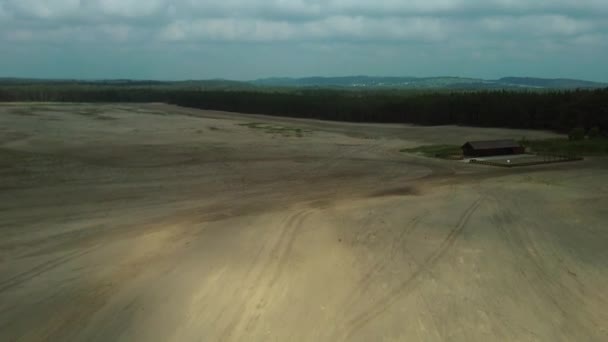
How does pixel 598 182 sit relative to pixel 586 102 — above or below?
below

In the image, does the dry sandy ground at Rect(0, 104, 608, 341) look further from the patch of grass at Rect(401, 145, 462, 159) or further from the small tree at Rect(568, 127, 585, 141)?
the small tree at Rect(568, 127, 585, 141)

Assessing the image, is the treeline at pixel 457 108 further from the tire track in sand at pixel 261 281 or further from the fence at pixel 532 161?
the tire track in sand at pixel 261 281

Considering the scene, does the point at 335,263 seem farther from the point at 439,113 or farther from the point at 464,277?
the point at 439,113

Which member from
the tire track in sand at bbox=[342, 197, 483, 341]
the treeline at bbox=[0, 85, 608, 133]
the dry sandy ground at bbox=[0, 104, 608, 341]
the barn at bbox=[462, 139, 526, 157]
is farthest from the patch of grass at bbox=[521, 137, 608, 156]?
the tire track in sand at bbox=[342, 197, 483, 341]

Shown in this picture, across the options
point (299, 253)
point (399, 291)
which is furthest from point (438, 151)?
point (399, 291)

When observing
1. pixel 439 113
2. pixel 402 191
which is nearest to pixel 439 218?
pixel 402 191

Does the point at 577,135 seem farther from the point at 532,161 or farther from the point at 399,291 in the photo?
the point at 399,291
